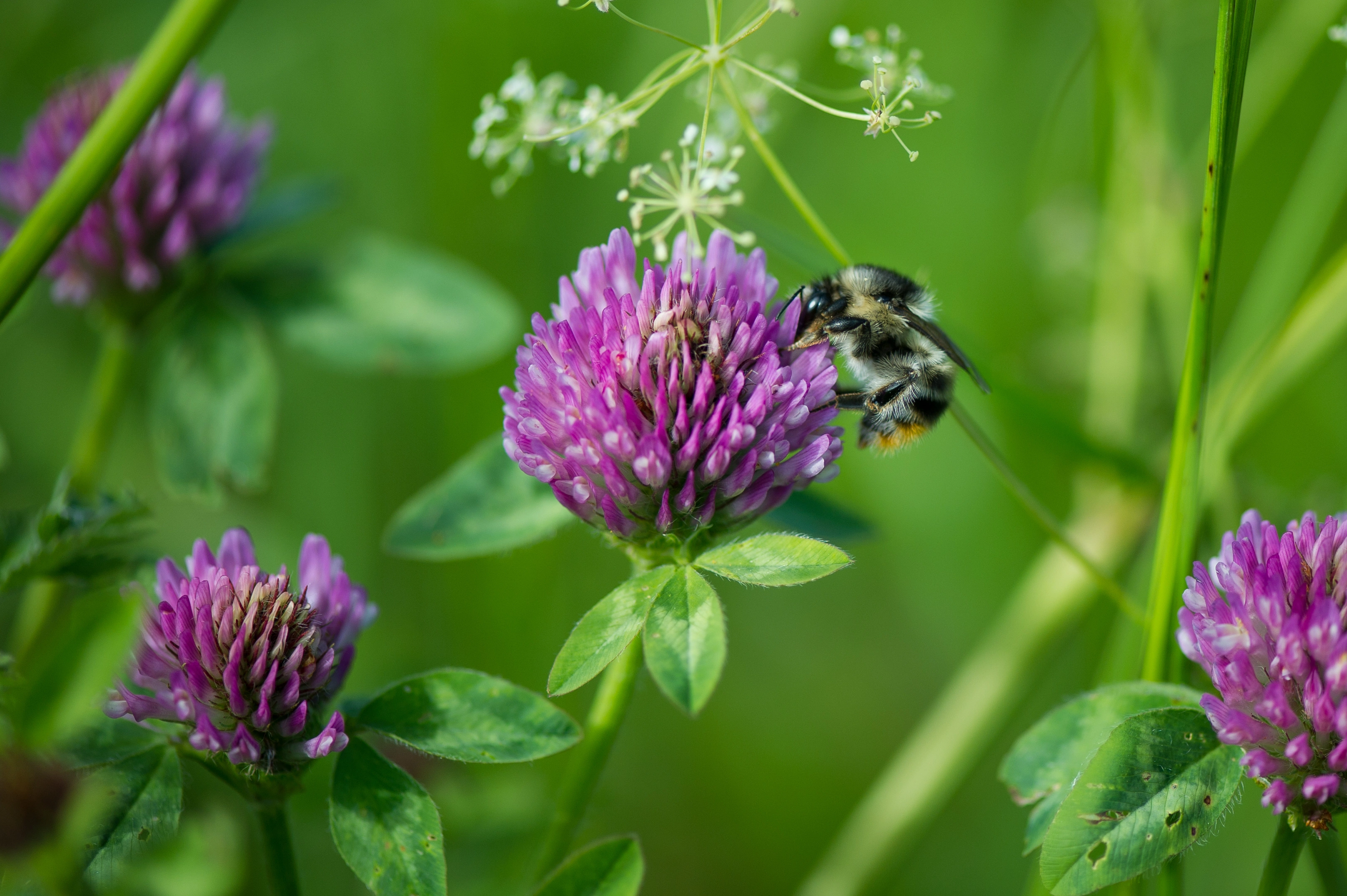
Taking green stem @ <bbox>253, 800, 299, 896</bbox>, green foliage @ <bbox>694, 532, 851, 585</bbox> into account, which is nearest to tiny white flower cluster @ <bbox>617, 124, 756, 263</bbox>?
green foliage @ <bbox>694, 532, 851, 585</bbox>

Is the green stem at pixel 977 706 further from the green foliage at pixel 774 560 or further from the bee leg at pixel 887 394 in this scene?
the green foliage at pixel 774 560

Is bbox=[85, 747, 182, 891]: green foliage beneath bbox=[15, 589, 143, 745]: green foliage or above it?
beneath

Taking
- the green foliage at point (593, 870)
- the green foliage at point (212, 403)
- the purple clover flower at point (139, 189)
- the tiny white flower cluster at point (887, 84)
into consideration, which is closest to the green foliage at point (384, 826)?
the green foliage at point (593, 870)

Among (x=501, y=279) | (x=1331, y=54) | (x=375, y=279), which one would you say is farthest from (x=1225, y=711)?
(x=1331, y=54)

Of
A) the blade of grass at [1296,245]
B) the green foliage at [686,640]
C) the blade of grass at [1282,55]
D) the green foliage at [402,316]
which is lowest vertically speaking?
the blade of grass at [1296,245]

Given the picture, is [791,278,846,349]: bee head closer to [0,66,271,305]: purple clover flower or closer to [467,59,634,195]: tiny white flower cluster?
[467,59,634,195]: tiny white flower cluster

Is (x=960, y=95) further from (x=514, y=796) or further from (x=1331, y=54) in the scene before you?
(x=514, y=796)

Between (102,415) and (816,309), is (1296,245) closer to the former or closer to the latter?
(816,309)
